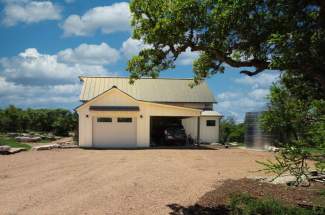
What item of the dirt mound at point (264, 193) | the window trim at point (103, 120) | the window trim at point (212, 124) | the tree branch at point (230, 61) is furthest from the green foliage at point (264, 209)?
the window trim at point (212, 124)

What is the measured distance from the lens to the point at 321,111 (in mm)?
5859

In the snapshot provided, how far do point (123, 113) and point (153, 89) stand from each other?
34.8ft

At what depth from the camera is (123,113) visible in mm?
27562

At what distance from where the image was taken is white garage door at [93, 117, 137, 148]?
90.2 feet

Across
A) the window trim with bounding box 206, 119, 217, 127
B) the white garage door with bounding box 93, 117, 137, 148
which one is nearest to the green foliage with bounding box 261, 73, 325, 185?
the white garage door with bounding box 93, 117, 137, 148

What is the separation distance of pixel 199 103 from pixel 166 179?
81.5 feet

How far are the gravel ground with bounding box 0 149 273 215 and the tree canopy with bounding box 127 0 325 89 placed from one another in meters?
3.02

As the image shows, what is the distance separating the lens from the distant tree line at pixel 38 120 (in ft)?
153

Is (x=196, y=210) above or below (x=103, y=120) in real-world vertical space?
below

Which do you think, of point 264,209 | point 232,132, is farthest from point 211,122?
point 264,209

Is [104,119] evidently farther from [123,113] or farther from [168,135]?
[168,135]

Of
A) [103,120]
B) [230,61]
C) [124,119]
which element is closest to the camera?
[230,61]

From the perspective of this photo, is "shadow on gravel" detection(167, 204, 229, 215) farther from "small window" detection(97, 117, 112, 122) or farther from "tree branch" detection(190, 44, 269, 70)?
"small window" detection(97, 117, 112, 122)

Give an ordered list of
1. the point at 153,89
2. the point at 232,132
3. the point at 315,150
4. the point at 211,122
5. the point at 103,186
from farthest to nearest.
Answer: the point at 153,89, the point at 232,132, the point at 211,122, the point at 103,186, the point at 315,150
